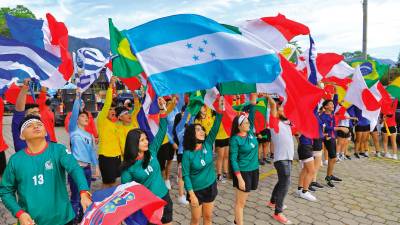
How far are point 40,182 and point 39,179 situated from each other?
0.10ft

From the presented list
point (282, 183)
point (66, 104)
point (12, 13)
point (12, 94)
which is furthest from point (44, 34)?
point (12, 13)

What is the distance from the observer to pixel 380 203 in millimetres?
6270

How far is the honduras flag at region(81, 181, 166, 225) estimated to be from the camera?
2.71 m

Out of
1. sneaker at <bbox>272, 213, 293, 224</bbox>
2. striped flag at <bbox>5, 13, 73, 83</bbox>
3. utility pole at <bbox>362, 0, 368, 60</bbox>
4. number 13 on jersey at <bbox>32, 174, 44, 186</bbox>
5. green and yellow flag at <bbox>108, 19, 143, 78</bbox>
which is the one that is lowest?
sneaker at <bbox>272, 213, 293, 224</bbox>

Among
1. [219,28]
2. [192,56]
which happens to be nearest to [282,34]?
[219,28]

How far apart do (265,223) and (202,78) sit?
2.80 metres

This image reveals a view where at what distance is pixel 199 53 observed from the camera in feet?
12.7

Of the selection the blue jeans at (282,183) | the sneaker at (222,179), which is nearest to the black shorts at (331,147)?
the blue jeans at (282,183)

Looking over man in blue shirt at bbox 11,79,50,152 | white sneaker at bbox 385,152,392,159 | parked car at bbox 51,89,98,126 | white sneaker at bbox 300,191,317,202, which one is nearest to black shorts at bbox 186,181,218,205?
man in blue shirt at bbox 11,79,50,152

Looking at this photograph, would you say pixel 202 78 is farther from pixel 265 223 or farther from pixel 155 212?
pixel 265 223

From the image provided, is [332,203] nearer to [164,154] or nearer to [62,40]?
[164,154]

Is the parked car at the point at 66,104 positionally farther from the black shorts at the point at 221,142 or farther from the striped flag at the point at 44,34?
the striped flag at the point at 44,34

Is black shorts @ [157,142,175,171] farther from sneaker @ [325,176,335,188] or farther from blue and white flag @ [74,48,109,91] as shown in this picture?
sneaker @ [325,176,335,188]

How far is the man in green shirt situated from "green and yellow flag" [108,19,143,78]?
126 cm
